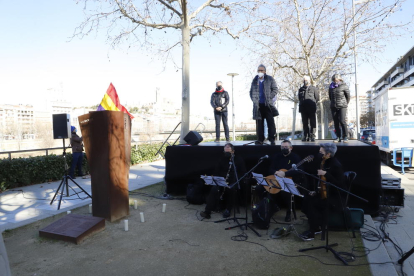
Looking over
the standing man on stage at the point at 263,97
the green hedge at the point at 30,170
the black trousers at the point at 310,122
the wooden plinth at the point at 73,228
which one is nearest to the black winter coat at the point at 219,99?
the standing man on stage at the point at 263,97

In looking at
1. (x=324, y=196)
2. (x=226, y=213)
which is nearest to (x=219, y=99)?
(x=226, y=213)

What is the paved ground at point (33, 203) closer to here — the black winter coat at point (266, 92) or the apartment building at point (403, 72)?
the black winter coat at point (266, 92)

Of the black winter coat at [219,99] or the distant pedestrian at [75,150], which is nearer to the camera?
the black winter coat at [219,99]

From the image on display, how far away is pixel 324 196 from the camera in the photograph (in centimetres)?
520

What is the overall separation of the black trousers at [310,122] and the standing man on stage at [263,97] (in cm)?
124

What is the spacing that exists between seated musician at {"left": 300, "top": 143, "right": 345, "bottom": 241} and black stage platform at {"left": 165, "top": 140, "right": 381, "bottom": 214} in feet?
5.32

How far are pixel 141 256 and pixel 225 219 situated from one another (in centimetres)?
219

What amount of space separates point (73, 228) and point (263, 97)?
5289 mm

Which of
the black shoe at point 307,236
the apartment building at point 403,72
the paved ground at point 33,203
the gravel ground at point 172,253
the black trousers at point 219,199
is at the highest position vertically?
the apartment building at point 403,72

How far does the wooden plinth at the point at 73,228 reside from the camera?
5.06 m

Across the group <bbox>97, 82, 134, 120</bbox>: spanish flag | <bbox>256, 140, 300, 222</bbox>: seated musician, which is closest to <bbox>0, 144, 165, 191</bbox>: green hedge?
<bbox>97, 82, 134, 120</bbox>: spanish flag

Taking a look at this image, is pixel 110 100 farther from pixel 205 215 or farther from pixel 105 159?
pixel 205 215

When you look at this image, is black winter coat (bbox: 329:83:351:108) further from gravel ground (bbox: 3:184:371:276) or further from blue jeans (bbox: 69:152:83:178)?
blue jeans (bbox: 69:152:83:178)

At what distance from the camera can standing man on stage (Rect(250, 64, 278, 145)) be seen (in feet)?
25.8
